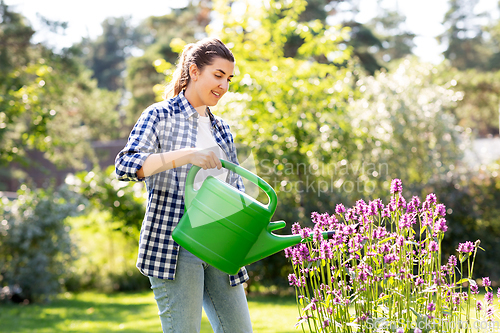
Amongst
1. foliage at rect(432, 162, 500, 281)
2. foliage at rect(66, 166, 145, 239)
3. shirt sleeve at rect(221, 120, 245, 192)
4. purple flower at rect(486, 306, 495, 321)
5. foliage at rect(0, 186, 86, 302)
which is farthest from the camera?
foliage at rect(66, 166, 145, 239)

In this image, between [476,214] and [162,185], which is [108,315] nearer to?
[162,185]

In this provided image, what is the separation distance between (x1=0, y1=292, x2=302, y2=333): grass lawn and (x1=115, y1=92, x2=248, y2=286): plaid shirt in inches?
100

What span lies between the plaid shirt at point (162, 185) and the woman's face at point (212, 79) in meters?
0.08

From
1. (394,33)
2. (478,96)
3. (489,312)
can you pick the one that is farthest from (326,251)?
(394,33)

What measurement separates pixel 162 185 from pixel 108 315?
3.86 m

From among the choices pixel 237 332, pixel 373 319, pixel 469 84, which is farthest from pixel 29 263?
pixel 469 84

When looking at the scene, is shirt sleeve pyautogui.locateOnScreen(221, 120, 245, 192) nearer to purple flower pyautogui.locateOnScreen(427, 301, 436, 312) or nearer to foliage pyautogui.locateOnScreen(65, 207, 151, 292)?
purple flower pyautogui.locateOnScreen(427, 301, 436, 312)

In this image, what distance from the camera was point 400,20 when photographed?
25.8 metres

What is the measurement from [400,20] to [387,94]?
19.4 meters

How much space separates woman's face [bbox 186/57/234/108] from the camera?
1.63 metres

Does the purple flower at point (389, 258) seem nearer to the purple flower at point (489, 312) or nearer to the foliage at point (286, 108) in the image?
the purple flower at point (489, 312)

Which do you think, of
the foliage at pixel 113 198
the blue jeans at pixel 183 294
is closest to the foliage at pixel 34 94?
the foliage at pixel 113 198

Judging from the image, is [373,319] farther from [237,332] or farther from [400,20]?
[400,20]

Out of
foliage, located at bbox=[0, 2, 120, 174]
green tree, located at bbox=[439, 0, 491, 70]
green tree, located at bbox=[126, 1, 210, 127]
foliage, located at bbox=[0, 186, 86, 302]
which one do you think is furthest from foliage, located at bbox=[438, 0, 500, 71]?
foliage, located at bbox=[0, 186, 86, 302]
